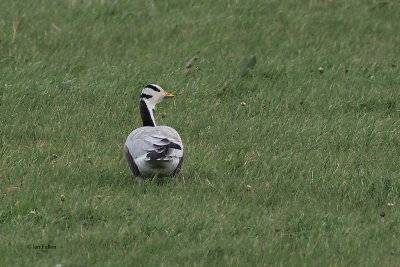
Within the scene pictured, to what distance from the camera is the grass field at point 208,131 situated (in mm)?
7391

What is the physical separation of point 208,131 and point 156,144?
7.40 feet

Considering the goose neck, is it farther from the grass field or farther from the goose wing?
the goose wing

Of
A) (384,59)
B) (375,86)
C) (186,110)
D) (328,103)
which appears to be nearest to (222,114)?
(186,110)

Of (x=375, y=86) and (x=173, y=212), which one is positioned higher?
(x=173, y=212)

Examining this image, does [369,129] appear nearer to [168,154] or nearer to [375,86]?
[375,86]

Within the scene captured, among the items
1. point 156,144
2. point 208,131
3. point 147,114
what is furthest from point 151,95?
point 156,144

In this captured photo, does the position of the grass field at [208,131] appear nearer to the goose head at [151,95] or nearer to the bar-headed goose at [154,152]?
the bar-headed goose at [154,152]

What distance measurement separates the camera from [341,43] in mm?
14352

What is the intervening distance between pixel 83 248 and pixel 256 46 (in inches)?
299

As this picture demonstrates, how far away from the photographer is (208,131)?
1069 cm

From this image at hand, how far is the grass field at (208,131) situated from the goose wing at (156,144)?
34 cm

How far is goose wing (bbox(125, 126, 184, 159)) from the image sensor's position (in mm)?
8453

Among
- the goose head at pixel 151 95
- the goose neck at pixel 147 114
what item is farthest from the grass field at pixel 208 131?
the goose head at pixel 151 95

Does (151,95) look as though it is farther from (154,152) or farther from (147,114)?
(154,152)
